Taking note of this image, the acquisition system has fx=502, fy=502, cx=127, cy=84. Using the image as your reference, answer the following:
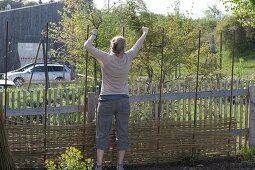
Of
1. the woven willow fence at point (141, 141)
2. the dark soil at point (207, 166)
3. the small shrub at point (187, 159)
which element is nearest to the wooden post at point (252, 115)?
the woven willow fence at point (141, 141)

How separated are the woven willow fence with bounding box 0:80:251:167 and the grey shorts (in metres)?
0.48

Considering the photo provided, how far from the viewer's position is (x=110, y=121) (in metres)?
6.14

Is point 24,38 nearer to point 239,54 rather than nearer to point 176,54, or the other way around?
point 239,54

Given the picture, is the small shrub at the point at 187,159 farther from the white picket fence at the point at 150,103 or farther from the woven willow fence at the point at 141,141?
the white picket fence at the point at 150,103

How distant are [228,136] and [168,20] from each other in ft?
9.37

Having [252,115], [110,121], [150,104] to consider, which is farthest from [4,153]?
[252,115]

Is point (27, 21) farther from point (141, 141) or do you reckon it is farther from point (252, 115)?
point (141, 141)

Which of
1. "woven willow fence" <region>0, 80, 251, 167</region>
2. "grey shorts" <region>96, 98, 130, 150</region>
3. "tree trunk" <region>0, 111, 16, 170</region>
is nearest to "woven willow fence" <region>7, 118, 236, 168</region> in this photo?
"woven willow fence" <region>0, 80, 251, 167</region>

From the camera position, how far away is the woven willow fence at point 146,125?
6434 millimetres

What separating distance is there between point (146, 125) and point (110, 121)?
888 millimetres

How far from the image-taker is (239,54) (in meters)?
33.8

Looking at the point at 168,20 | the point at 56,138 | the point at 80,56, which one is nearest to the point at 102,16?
the point at 80,56

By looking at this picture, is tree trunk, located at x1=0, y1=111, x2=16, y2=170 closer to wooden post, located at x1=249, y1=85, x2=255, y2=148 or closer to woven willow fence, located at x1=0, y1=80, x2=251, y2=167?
woven willow fence, located at x1=0, y1=80, x2=251, y2=167

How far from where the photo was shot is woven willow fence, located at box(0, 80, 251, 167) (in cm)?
643
